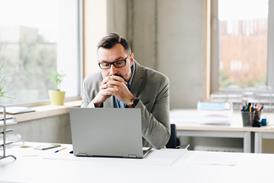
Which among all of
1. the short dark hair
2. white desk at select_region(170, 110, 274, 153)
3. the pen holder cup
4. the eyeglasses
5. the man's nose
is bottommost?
white desk at select_region(170, 110, 274, 153)

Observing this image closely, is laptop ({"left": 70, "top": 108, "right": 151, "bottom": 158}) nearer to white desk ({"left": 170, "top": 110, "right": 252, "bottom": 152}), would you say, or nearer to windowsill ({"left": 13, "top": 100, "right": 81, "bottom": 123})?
windowsill ({"left": 13, "top": 100, "right": 81, "bottom": 123})

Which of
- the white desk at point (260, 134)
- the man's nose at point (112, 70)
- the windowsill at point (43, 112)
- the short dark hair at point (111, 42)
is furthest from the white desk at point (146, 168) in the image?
the white desk at point (260, 134)

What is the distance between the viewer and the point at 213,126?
3.38 meters

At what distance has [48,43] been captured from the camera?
361 cm

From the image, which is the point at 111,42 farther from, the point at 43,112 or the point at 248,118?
the point at 248,118

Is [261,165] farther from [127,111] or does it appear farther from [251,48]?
[251,48]

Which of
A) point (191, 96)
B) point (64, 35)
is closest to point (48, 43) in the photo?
point (64, 35)

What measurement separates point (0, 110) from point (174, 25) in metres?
2.35

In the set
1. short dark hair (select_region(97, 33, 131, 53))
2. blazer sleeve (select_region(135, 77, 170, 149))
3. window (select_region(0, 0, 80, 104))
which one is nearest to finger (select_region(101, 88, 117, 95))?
blazer sleeve (select_region(135, 77, 170, 149))

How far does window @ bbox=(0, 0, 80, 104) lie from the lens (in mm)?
3121

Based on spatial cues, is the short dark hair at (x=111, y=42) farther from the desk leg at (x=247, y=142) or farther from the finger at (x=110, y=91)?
the desk leg at (x=247, y=142)

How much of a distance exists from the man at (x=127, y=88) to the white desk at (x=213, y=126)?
1.00 m

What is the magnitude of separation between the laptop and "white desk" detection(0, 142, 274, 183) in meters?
0.04

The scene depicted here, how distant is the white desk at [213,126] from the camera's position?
3.31m
